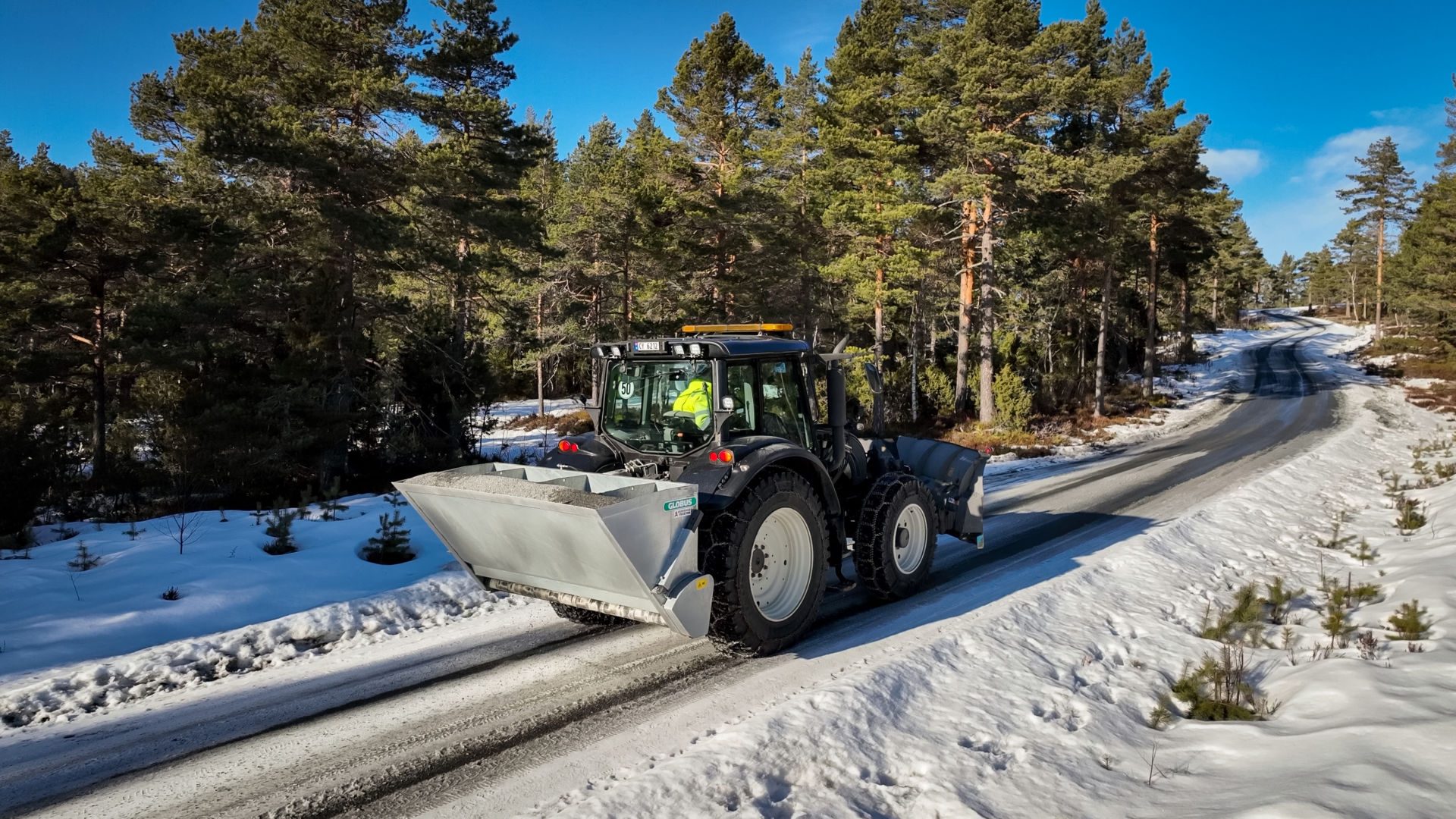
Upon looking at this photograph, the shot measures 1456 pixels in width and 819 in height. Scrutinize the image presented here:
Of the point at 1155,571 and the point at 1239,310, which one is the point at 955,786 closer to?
the point at 1155,571

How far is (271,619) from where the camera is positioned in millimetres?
5609

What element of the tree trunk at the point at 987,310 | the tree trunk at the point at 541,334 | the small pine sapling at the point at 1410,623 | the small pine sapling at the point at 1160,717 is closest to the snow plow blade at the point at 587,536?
the small pine sapling at the point at 1160,717

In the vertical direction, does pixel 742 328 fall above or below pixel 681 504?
above

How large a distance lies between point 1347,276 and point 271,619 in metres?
114

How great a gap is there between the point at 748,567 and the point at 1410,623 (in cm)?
486

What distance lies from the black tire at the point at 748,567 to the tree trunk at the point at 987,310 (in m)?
18.2

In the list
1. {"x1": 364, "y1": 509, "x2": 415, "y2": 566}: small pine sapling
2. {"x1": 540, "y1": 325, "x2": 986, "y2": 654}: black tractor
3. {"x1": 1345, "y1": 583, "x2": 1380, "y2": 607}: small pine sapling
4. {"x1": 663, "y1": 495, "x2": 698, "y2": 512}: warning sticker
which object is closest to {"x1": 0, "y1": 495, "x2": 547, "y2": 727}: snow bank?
{"x1": 364, "y1": 509, "x2": 415, "y2": 566}: small pine sapling

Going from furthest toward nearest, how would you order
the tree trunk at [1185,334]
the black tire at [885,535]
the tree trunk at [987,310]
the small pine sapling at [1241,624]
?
the tree trunk at [1185,334] → the tree trunk at [987,310] → the black tire at [885,535] → the small pine sapling at [1241,624]

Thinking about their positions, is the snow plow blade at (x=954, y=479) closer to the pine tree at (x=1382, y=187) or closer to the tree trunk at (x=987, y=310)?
the tree trunk at (x=987, y=310)

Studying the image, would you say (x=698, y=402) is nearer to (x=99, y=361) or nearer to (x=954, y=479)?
(x=954, y=479)

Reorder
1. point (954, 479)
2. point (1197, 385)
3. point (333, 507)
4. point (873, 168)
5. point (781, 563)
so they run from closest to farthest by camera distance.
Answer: point (781, 563) → point (954, 479) → point (333, 507) → point (873, 168) → point (1197, 385)

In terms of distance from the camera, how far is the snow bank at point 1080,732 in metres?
3.24

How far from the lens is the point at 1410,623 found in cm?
523

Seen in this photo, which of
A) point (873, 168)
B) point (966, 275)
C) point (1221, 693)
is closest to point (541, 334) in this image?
point (873, 168)
